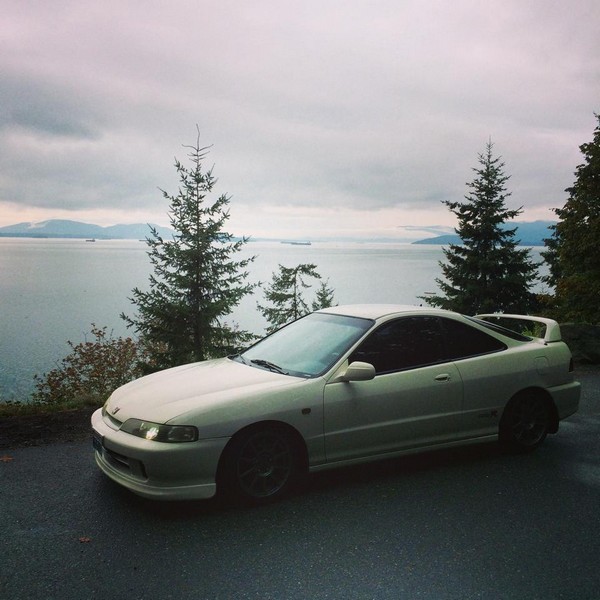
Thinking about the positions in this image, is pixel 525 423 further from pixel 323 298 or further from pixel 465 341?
pixel 323 298

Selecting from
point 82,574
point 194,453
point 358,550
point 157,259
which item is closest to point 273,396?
point 194,453

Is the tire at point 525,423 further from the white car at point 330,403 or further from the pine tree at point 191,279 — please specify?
the pine tree at point 191,279

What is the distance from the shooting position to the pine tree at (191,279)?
14602 mm

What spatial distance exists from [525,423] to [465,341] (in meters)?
1.09

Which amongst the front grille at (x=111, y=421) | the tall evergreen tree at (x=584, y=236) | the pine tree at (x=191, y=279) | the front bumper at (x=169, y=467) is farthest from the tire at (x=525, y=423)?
the tall evergreen tree at (x=584, y=236)

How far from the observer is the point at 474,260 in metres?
28.9

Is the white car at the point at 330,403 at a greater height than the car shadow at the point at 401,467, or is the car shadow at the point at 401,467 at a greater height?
the white car at the point at 330,403

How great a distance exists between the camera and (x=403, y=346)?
493 centimetres

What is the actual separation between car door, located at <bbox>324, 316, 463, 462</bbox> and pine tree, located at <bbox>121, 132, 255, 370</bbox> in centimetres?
1015

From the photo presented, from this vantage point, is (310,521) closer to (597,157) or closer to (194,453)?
(194,453)

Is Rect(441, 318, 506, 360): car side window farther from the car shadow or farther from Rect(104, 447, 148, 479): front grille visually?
Rect(104, 447, 148, 479): front grille

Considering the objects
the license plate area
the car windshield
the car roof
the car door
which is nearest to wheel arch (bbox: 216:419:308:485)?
the car door

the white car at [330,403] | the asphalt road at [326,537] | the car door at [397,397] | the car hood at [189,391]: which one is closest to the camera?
the asphalt road at [326,537]

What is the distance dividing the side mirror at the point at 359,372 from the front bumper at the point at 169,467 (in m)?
1.09
